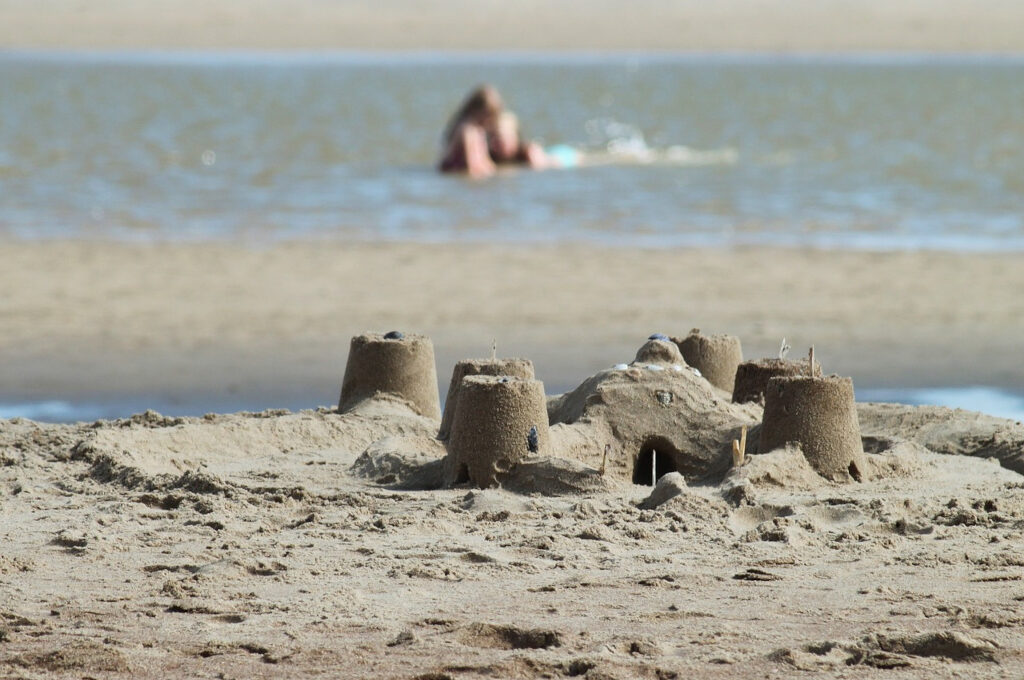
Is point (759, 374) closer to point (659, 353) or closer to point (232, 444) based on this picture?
point (659, 353)

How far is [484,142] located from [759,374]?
1697cm

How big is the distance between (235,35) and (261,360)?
76.2 m

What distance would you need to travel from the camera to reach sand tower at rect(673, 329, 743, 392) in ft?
24.8

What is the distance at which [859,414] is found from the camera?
7.38 meters

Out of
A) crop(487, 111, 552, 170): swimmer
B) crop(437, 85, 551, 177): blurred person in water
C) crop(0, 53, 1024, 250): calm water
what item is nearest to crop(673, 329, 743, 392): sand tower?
crop(0, 53, 1024, 250): calm water

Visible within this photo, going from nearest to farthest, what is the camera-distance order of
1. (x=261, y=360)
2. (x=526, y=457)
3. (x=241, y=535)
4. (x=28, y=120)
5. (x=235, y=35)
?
1. (x=241, y=535)
2. (x=526, y=457)
3. (x=261, y=360)
4. (x=28, y=120)
5. (x=235, y=35)

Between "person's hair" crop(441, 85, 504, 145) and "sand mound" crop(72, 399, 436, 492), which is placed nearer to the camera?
"sand mound" crop(72, 399, 436, 492)

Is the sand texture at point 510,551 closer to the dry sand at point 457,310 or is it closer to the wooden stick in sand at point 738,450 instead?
the wooden stick in sand at point 738,450

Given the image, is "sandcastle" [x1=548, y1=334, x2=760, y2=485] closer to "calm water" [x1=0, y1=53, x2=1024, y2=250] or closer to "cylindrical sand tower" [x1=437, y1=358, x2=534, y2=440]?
"cylindrical sand tower" [x1=437, y1=358, x2=534, y2=440]

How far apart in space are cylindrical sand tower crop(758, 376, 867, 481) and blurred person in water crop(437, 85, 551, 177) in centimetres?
1672

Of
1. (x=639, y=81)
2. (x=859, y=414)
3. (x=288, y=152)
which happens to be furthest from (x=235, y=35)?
(x=859, y=414)

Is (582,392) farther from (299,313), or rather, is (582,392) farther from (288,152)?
(288,152)

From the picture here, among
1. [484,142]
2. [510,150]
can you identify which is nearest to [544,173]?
[510,150]

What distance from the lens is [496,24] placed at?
8694cm
